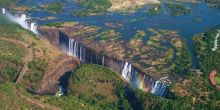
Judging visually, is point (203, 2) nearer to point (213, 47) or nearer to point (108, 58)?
point (213, 47)

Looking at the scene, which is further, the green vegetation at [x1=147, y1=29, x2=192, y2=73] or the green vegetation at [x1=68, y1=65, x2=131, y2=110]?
the green vegetation at [x1=147, y1=29, x2=192, y2=73]

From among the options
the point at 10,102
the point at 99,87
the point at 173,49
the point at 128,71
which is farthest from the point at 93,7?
the point at 10,102

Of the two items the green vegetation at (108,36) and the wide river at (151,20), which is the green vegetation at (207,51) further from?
the green vegetation at (108,36)

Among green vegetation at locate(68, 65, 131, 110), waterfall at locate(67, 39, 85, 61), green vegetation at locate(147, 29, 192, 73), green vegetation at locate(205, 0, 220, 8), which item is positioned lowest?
→ green vegetation at locate(68, 65, 131, 110)

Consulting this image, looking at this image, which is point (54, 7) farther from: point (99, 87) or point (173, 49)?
point (99, 87)

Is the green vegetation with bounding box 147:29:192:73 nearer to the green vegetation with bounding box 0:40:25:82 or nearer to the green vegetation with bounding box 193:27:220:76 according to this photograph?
the green vegetation with bounding box 193:27:220:76

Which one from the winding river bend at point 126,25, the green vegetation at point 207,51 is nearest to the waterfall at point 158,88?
the winding river bend at point 126,25

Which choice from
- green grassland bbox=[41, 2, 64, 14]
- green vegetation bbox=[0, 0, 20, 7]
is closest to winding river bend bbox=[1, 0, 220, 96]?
green grassland bbox=[41, 2, 64, 14]
